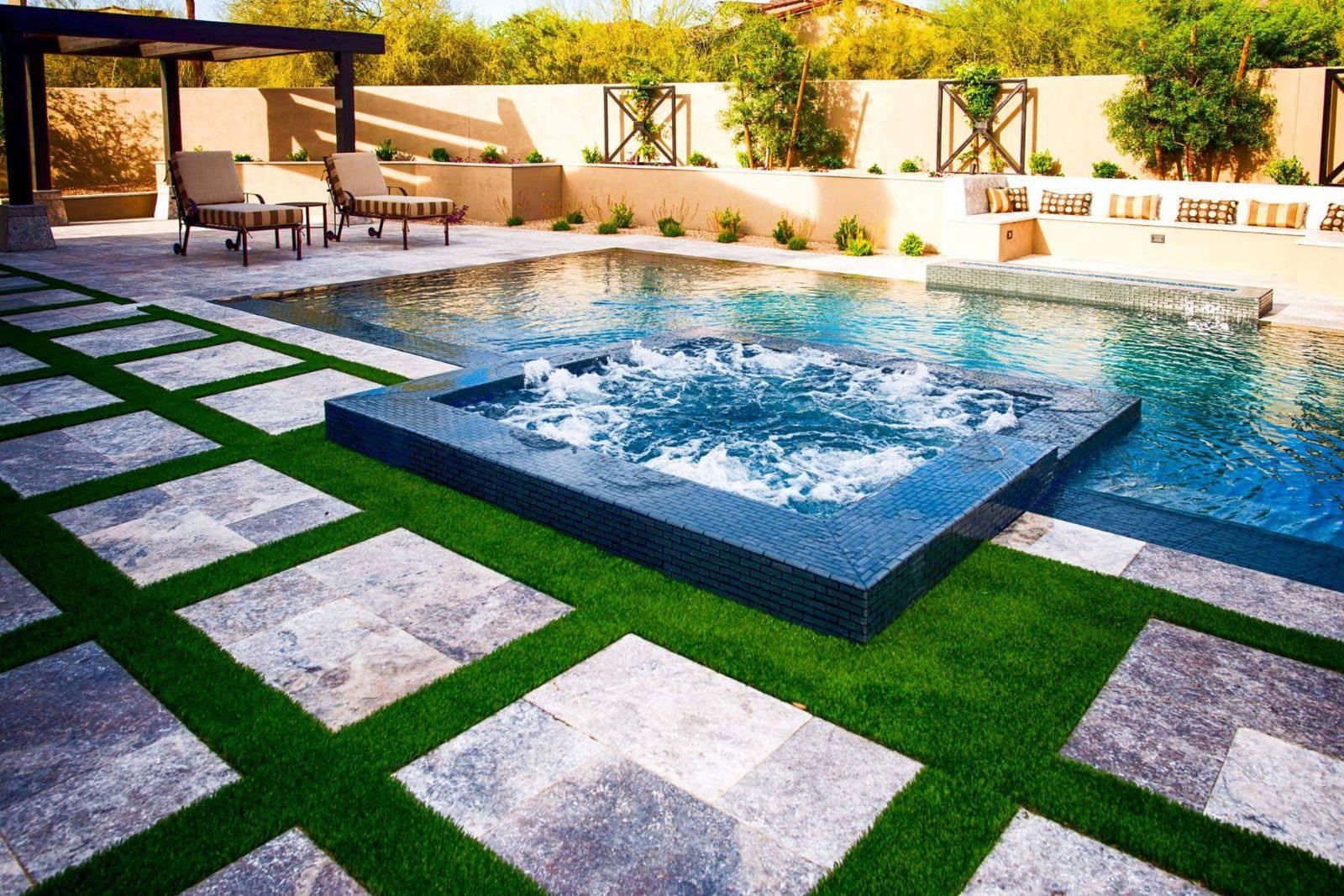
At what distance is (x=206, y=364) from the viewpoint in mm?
6188

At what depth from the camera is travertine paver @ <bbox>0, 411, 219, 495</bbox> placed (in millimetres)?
4285

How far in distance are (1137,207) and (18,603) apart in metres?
11.1

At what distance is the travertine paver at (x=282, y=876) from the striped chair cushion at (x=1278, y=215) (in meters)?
10.9

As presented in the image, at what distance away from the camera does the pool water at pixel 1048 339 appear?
4.60m

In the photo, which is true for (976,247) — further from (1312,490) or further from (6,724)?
(6,724)

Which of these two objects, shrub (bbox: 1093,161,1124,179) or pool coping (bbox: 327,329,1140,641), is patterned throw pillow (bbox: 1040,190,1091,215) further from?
pool coping (bbox: 327,329,1140,641)

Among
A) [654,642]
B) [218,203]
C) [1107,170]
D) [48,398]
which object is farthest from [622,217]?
[654,642]

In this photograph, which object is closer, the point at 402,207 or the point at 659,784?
the point at 659,784


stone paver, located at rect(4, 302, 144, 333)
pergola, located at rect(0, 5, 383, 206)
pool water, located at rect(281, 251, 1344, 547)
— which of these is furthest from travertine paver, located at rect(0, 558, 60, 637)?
pergola, located at rect(0, 5, 383, 206)

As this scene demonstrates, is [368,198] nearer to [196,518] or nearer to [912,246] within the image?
[912,246]

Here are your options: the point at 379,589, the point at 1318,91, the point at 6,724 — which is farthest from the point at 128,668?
the point at 1318,91

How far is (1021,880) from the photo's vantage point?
2010mm

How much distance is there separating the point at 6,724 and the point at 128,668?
0.32m

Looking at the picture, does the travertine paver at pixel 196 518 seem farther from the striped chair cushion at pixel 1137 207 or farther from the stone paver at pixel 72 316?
the striped chair cushion at pixel 1137 207
